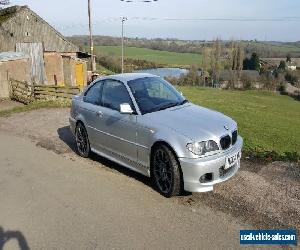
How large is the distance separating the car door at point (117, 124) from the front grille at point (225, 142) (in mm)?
1526

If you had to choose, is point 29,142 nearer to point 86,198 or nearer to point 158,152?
point 86,198

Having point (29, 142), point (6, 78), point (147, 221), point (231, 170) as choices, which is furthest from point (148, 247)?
point (6, 78)

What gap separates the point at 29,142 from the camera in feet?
32.4

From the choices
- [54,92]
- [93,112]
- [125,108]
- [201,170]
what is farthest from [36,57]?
[201,170]

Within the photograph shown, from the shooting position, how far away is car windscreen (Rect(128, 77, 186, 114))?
6.53 meters

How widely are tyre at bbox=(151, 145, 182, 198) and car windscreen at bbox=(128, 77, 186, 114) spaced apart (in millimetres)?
920

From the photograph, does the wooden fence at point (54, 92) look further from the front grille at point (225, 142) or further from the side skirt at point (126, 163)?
the front grille at point (225, 142)

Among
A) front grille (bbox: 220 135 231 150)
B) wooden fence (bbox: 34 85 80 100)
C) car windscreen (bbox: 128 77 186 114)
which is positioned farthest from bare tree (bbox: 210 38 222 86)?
front grille (bbox: 220 135 231 150)

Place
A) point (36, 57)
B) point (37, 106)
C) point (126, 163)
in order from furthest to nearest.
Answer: point (36, 57) < point (37, 106) < point (126, 163)

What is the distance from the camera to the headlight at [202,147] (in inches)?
211

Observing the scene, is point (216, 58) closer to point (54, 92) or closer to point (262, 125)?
point (262, 125)

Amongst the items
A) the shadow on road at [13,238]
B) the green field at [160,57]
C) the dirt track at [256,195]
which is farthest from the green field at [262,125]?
the green field at [160,57]

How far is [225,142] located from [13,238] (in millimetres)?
3335

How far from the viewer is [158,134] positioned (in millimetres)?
5773
